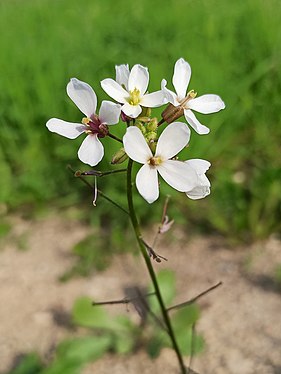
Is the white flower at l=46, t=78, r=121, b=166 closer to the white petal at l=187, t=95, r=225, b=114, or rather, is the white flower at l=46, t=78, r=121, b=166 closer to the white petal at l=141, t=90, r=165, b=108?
the white petal at l=141, t=90, r=165, b=108

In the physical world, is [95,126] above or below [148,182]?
above

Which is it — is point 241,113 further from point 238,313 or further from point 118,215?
point 238,313

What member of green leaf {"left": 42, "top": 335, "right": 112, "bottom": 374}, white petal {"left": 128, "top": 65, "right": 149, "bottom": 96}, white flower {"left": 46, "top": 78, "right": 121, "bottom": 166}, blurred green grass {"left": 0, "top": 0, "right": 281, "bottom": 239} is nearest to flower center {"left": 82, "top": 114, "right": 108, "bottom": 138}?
white flower {"left": 46, "top": 78, "right": 121, "bottom": 166}

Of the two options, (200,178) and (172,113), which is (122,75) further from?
(200,178)

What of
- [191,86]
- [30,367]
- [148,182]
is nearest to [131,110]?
[148,182]

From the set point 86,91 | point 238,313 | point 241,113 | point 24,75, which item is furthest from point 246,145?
point 86,91

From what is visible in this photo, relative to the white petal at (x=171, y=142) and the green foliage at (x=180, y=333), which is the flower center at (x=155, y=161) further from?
the green foliage at (x=180, y=333)
